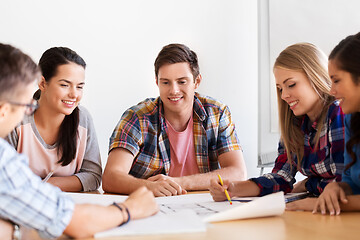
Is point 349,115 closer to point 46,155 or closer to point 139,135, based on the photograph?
point 139,135

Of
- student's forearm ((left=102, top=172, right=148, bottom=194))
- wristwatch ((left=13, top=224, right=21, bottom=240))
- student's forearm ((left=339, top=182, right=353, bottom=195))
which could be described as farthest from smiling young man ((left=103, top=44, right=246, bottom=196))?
wristwatch ((left=13, top=224, right=21, bottom=240))

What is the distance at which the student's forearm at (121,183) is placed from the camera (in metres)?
1.71

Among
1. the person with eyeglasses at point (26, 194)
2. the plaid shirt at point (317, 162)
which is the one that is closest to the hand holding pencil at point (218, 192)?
the plaid shirt at point (317, 162)

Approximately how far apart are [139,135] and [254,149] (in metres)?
1.85

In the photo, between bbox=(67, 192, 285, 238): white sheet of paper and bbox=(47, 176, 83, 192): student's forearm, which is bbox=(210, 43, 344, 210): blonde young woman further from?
bbox=(47, 176, 83, 192): student's forearm

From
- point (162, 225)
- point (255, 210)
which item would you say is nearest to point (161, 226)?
point (162, 225)

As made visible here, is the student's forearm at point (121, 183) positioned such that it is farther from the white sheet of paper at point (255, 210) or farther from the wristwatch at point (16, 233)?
the wristwatch at point (16, 233)

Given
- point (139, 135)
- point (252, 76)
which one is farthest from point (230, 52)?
point (139, 135)

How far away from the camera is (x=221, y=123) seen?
213 cm

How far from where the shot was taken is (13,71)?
85cm

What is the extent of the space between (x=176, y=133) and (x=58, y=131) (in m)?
0.57

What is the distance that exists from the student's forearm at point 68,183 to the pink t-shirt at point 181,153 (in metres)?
0.46

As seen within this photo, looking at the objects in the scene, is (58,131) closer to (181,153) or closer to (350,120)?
(181,153)

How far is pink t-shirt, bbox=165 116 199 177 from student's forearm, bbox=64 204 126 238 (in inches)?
45.8
